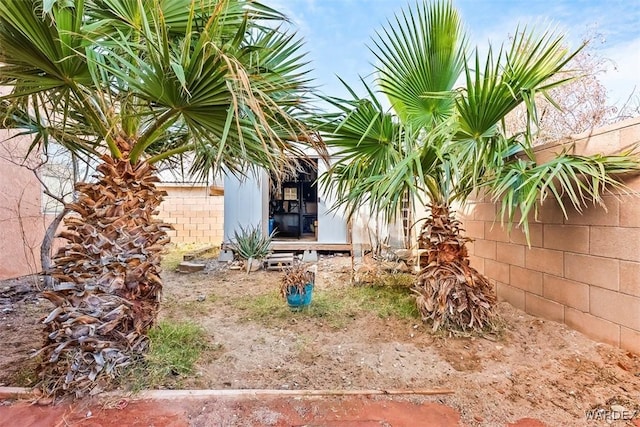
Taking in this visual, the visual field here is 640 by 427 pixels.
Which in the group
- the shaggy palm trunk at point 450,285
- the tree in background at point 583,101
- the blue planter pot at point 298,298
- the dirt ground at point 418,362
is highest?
the tree in background at point 583,101

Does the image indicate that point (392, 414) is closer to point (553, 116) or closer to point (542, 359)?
point (542, 359)

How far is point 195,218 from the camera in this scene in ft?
31.4

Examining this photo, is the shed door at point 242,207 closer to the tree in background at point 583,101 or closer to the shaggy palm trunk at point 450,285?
the shaggy palm trunk at point 450,285

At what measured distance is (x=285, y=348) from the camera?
288cm

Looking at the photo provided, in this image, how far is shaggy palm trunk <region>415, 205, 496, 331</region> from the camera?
306 cm

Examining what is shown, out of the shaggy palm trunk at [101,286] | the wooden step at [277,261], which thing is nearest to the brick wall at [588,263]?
the shaggy palm trunk at [101,286]

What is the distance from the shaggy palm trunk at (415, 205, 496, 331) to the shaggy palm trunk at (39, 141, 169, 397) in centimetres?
259

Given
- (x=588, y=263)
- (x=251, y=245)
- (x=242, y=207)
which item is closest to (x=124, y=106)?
(x=588, y=263)

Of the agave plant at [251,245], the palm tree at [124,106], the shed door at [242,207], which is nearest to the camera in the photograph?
the palm tree at [124,106]

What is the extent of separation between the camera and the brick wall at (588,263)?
7.83ft

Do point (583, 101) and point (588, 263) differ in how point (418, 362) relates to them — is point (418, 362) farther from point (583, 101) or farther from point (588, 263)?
point (583, 101)

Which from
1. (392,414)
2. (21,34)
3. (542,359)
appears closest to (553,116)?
(542,359)

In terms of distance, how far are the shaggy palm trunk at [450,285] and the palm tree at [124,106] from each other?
1.79 meters

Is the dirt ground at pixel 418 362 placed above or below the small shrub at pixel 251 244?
below
